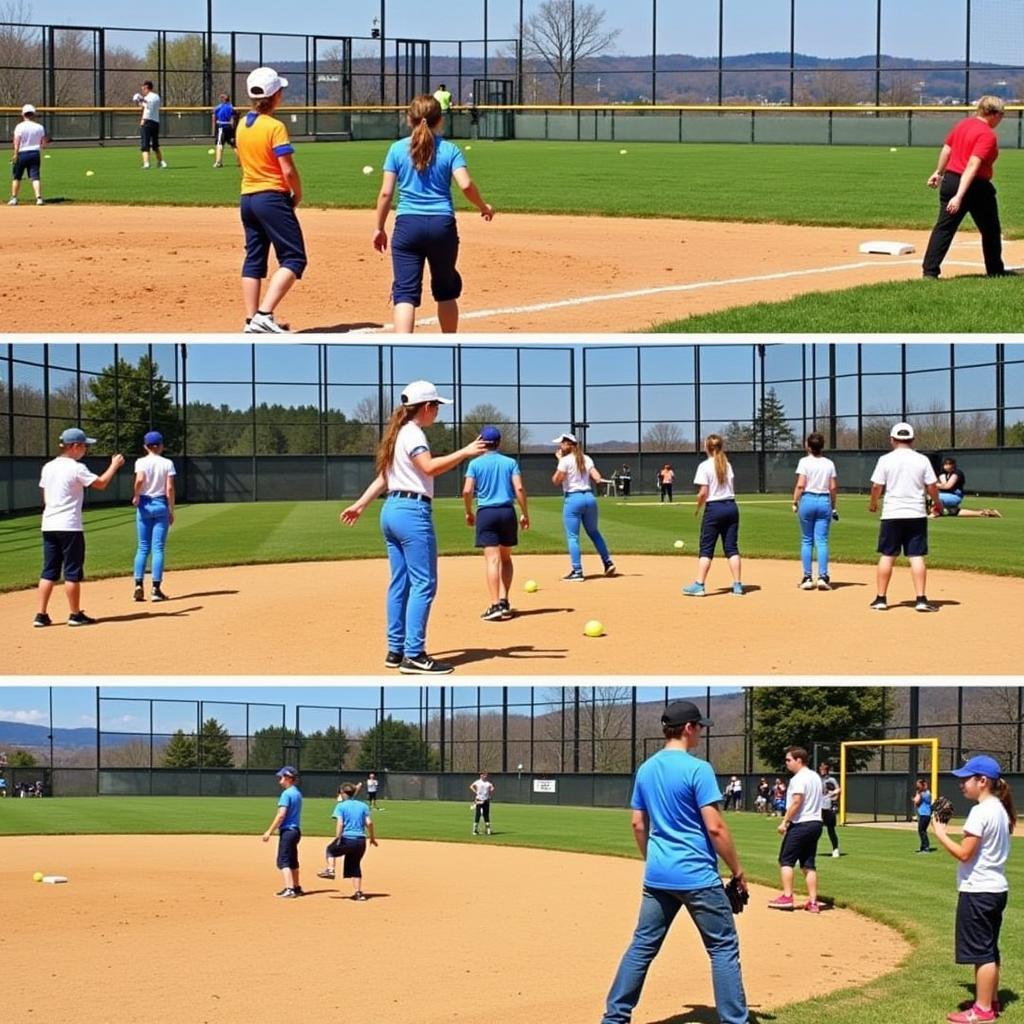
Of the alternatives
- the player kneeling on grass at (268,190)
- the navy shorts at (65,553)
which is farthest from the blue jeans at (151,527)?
the player kneeling on grass at (268,190)

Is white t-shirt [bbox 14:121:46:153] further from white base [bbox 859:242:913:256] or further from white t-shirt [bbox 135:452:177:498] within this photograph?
white base [bbox 859:242:913:256]

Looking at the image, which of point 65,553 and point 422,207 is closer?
point 422,207

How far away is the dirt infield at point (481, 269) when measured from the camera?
13281 mm

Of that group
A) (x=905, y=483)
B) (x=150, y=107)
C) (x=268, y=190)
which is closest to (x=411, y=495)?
(x=268, y=190)

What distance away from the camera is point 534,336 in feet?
40.3

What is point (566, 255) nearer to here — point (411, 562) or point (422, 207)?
point (422, 207)

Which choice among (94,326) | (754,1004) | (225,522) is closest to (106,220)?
(225,522)

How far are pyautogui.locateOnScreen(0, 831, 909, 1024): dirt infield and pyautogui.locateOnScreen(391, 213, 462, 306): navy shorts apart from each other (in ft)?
15.5

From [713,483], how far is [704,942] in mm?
7122

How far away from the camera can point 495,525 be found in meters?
12.3

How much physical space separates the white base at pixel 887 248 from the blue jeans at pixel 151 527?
9.57 meters

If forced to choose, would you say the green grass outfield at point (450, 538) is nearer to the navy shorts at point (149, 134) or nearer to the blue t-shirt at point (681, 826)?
the navy shorts at point (149, 134)

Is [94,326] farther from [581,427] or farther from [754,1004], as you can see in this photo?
[581,427]

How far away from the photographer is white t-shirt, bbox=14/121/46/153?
22.5 metres
